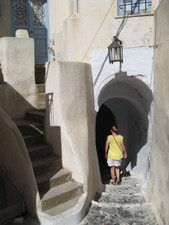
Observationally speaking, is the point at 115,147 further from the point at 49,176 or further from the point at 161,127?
the point at 49,176

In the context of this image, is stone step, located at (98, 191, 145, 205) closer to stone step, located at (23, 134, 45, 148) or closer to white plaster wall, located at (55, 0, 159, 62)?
stone step, located at (23, 134, 45, 148)

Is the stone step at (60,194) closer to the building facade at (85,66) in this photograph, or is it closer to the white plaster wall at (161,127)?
the building facade at (85,66)

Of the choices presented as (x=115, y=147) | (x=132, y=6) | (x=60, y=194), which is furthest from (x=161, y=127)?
(x=132, y=6)

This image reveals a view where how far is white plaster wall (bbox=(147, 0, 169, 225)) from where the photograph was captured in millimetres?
5273

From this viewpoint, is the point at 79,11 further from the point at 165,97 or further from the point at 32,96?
the point at 165,97

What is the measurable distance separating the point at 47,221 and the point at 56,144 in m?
1.83

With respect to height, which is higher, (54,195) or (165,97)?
(165,97)

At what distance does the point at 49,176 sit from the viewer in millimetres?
5789

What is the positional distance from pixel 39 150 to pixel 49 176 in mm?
722

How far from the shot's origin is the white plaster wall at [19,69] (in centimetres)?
761

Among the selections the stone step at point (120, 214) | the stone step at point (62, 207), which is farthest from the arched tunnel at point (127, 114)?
the stone step at point (62, 207)

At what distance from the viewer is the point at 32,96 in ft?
26.5

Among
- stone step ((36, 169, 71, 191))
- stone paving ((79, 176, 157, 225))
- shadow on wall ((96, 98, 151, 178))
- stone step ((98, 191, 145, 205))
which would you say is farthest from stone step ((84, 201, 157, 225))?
shadow on wall ((96, 98, 151, 178))

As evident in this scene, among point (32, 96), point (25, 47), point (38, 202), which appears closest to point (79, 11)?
point (25, 47)
